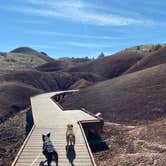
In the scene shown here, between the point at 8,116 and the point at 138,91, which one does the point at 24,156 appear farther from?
the point at 8,116

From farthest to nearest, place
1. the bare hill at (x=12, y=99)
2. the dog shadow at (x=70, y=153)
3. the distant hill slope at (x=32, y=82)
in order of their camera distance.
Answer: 1. the distant hill slope at (x=32, y=82)
2. the bare hill at (x=12, y=99)
3. the dog shadow at (x=70, y=153)

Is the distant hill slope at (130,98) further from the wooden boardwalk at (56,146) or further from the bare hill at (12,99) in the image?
the bare hill at (12,99)

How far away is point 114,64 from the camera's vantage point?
12775cm

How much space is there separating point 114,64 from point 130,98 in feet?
269

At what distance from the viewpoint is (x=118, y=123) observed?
3897 centimetres

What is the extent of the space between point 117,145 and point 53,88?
88.8m

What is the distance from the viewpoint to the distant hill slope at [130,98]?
4056 centimetres

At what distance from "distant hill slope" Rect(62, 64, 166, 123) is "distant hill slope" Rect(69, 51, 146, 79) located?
62.8 meters

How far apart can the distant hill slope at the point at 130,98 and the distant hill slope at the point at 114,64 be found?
62.8 meters

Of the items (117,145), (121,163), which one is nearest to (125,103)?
(117,145)

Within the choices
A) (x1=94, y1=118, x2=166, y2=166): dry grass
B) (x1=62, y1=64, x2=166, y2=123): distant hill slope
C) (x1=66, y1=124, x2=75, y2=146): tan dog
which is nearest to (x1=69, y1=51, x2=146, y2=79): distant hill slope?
(x1=62, y1=64, x2=166, y2=123): distant hill slope

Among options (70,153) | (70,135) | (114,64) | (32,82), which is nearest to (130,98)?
(70,135)

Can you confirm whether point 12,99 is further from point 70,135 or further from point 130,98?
point 70,135

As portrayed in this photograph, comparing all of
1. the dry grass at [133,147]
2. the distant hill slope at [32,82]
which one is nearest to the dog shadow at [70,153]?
the dry grass at [133,147]
